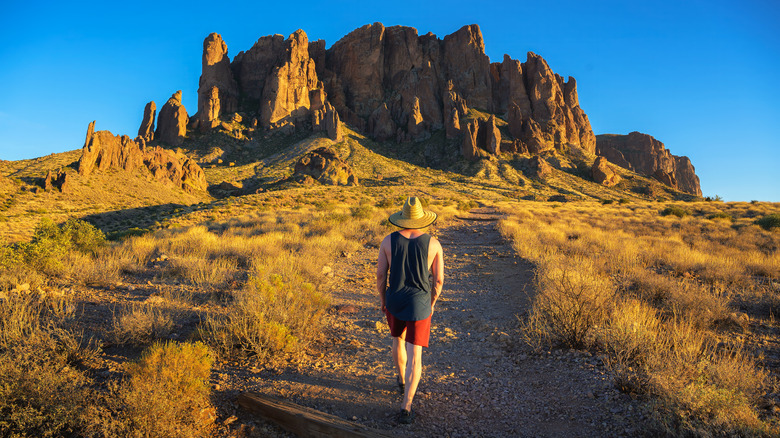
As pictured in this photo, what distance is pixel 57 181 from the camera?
41.4m

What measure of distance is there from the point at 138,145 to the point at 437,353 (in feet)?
220

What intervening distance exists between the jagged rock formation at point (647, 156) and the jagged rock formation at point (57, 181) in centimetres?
13303

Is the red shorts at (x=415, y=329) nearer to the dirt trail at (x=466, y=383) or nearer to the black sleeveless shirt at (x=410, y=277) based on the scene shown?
the black sleeveless shirt at (x=410, y=277)

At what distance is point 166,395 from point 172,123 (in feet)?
317

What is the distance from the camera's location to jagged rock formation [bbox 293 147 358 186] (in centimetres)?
5219

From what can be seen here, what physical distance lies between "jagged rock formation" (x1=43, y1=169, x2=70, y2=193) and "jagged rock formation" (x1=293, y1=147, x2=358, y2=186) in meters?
27.4

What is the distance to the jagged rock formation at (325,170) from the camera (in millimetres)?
52188

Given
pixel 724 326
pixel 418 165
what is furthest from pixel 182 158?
pixel 724 326

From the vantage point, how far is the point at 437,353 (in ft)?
15.9

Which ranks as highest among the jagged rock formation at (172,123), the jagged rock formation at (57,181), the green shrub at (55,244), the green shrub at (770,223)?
the jagged rock formation at (172,123)

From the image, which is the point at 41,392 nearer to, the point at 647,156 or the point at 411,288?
the point at 411,288

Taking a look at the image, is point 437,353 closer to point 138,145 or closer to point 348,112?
point 138,145

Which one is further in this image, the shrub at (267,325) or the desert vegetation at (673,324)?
the shrub at (267,325)

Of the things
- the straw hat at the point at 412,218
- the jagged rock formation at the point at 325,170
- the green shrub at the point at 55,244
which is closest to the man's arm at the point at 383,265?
the straw hat at the point at 412,218
